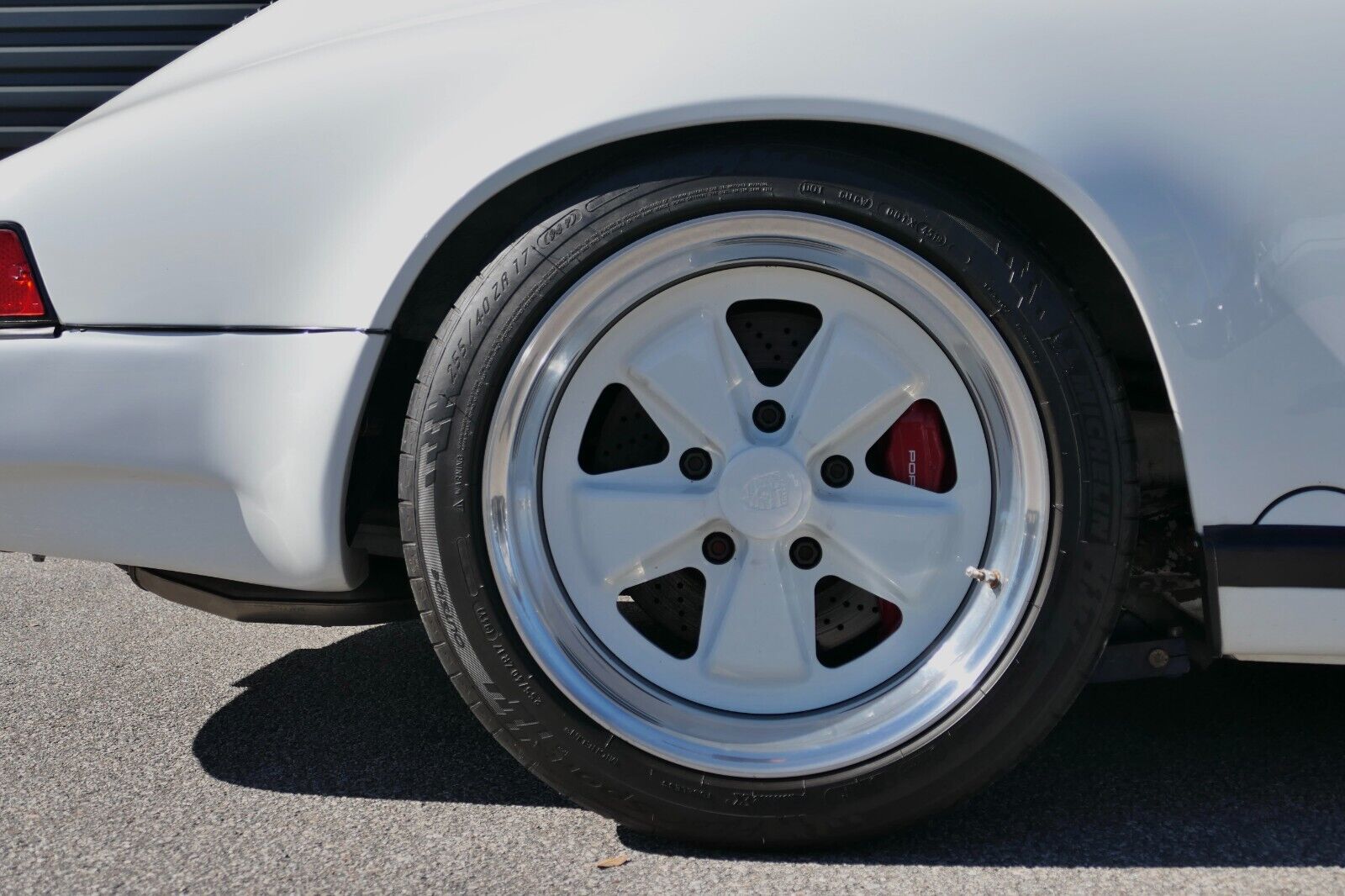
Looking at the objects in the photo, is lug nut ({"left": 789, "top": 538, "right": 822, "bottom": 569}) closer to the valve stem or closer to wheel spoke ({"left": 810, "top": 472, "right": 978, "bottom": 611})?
wheel spoke ({"left": 810, "top": 472, "right": 978, "bottom": 611})

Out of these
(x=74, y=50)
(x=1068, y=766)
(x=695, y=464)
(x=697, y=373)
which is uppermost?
(x=74, y=50)

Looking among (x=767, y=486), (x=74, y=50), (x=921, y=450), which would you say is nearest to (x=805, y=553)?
(x=767, y=486)

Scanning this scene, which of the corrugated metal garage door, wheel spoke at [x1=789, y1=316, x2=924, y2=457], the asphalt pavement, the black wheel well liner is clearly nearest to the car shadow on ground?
the asphalt pavement

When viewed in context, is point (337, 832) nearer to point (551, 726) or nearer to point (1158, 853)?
point (551, 726)

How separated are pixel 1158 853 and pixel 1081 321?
2.27ft

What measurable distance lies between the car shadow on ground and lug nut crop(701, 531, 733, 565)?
1.25ft

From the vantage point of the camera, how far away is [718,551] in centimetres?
153

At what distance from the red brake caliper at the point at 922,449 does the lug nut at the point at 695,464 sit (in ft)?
0.84

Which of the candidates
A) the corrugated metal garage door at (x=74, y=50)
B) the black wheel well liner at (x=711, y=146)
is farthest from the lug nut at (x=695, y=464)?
the corrugated metal garage door at (x=74, y=50)

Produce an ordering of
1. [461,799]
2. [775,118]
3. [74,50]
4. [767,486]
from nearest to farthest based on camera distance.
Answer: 1. [775,118]
2. [767,486]
3. [461,799]
4. [74,50]

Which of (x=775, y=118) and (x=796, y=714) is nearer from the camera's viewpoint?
(x=775, y=118)

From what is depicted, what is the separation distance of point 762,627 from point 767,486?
193mm

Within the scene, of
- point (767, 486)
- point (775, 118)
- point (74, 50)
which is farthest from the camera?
point (74, 50)

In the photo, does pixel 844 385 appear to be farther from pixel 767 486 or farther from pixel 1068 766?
pixel 1068 766
